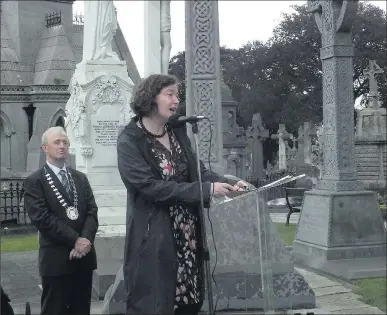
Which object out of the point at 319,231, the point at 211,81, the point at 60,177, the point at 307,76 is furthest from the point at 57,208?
the point at 307,76

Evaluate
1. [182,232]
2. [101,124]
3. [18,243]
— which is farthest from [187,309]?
[18,243]

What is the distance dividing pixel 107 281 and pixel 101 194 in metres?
1.57

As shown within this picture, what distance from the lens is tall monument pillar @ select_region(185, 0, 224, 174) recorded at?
7871mm

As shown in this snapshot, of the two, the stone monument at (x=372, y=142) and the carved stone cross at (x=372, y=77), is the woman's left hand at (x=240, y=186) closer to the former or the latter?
the carved stone cross at (x=372, y=77)

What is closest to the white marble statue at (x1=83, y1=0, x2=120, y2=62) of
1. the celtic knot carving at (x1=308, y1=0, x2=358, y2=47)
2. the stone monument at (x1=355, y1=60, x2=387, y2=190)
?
the celtic knot carving at (x1=308, y1=0, x2=358, y2=47)

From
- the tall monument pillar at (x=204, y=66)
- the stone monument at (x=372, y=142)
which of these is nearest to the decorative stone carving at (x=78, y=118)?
the tall monument pillar at (x=204, y=66)

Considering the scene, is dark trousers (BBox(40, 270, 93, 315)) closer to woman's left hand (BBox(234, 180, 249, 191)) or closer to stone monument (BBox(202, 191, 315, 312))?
stone monument (BBox(202, 191, 315, 312))

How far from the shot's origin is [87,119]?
344 inches

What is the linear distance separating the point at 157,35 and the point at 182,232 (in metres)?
6.55

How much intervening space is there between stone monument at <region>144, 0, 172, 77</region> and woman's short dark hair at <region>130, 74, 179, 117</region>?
596 centimetres

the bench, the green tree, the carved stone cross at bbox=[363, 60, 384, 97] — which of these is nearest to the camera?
the bench

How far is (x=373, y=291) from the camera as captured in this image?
5.40 meters

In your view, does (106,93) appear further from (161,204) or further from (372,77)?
(372,77)

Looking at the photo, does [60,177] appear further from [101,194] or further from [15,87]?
[15,87]
